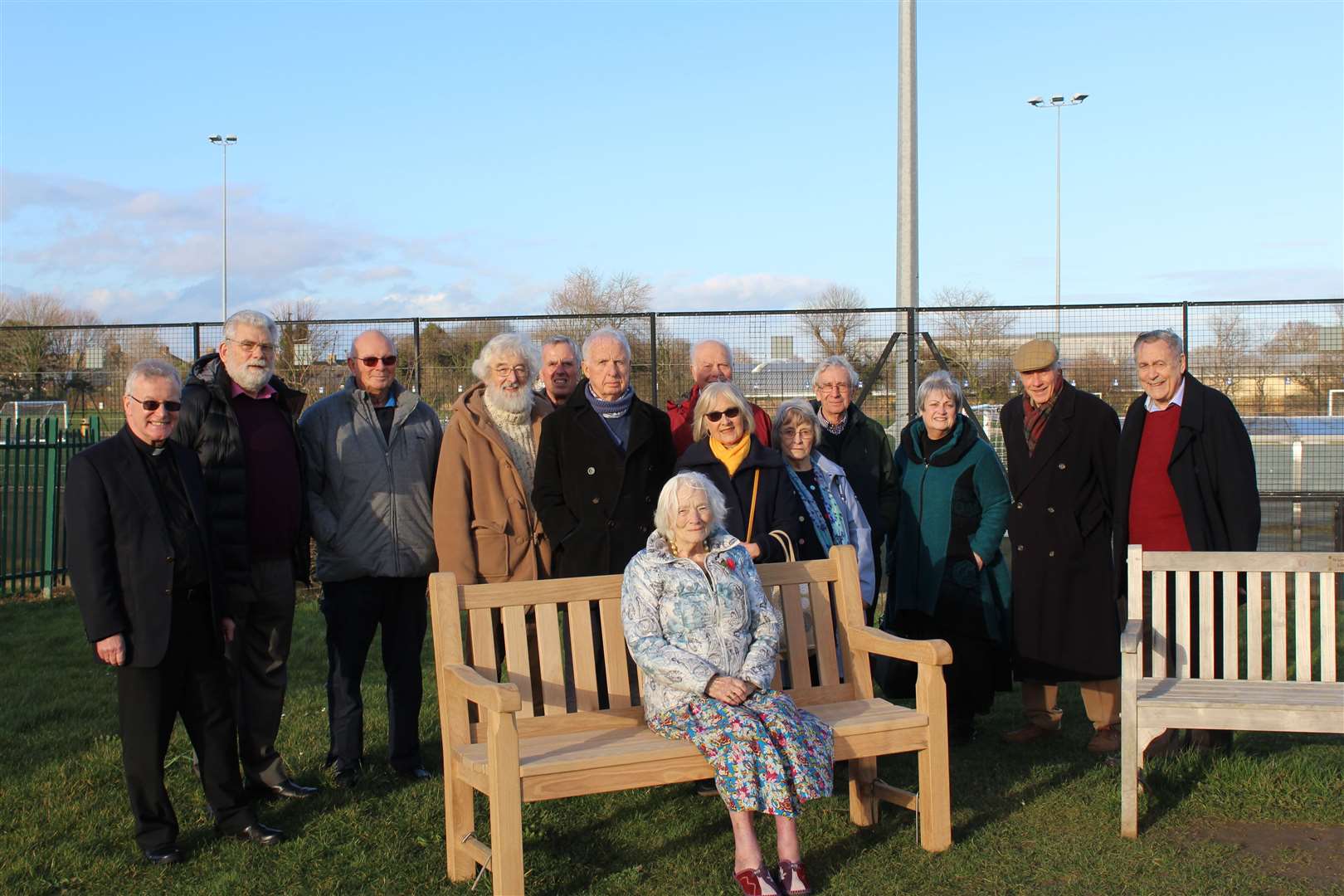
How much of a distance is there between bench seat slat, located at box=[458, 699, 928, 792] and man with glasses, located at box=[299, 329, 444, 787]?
3.94 ft

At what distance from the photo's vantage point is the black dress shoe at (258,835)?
191 inches

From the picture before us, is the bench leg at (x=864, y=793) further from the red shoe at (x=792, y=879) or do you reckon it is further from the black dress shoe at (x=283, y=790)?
the black dress shoe at (x=283, y=790)

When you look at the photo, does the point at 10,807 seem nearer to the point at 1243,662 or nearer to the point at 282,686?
the point at 282,686

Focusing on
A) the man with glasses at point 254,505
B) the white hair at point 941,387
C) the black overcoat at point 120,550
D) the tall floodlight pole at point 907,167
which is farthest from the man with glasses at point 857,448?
the tall floodlight pole at point 907,167

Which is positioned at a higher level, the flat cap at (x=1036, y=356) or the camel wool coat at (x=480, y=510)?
the flat cap at (x=1036, y=356)

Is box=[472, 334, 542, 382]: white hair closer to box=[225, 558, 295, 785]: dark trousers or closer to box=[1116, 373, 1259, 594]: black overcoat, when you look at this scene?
box=[225, 558, 295, 785]: dark trousers

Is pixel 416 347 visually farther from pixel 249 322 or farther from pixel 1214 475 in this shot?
pixel 1214 475

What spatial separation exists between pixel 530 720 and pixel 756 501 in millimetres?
1445

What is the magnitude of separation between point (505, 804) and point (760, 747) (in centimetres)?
92

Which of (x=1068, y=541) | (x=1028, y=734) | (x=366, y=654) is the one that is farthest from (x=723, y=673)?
(x=1028, y=734)

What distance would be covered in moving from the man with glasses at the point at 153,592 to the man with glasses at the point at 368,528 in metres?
0.78

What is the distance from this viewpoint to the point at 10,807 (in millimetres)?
5324

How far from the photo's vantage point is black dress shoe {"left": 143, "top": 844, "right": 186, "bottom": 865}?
464cm

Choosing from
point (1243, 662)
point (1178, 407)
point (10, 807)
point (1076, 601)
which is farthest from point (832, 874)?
point (1243, 662)
